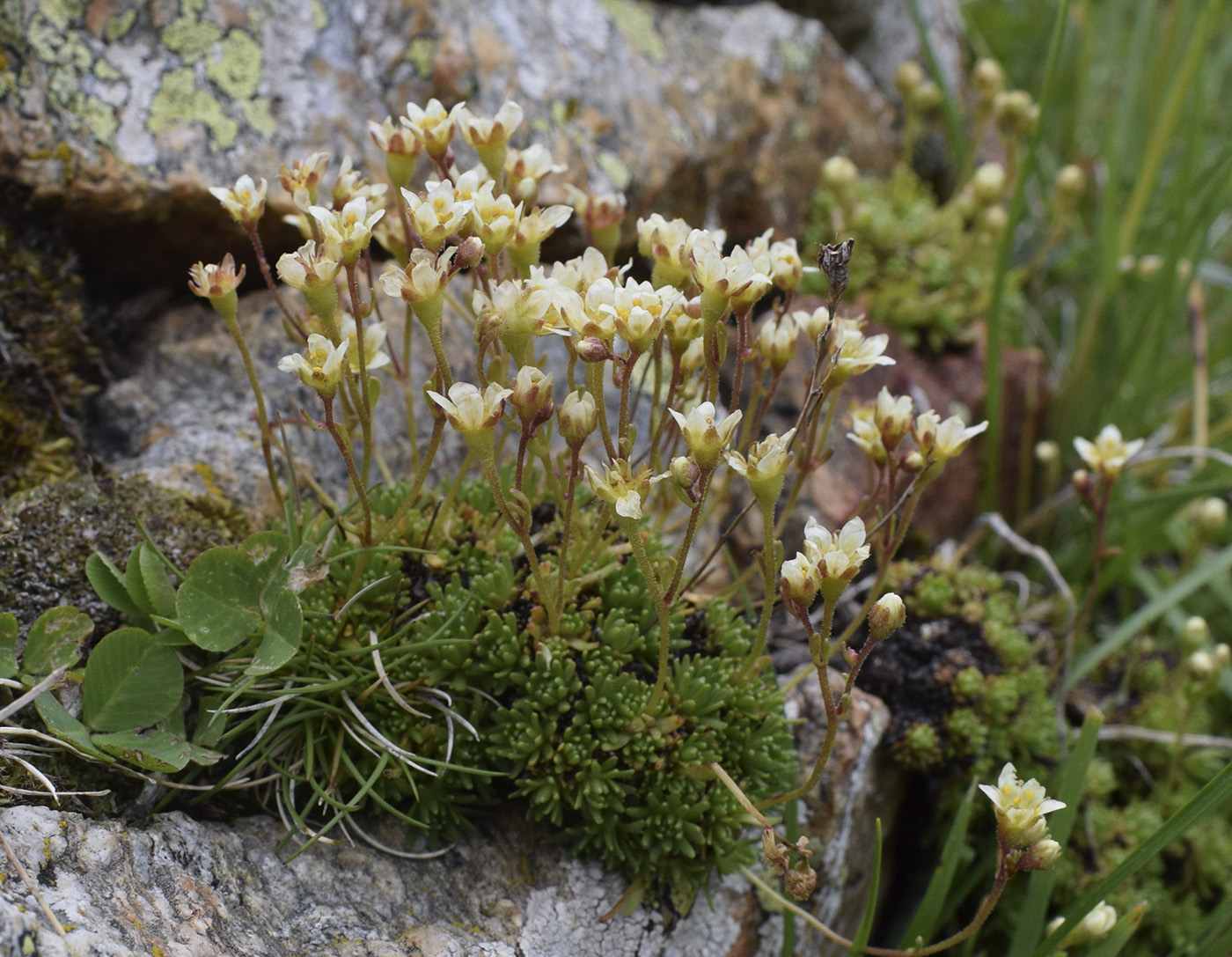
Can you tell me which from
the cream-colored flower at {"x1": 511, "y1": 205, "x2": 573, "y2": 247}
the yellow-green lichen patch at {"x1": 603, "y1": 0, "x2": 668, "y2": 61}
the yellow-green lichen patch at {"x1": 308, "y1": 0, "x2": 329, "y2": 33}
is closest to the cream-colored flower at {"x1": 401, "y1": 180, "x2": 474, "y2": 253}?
the cream-colored flower at {"x1": 511, "y1": 205, "x2": 573, "y2": 247}

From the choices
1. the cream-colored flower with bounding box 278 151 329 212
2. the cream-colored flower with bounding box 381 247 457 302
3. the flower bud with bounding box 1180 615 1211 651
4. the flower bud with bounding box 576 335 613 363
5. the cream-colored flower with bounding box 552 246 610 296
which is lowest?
the flower bud with bounding box 1180 615 1211 651

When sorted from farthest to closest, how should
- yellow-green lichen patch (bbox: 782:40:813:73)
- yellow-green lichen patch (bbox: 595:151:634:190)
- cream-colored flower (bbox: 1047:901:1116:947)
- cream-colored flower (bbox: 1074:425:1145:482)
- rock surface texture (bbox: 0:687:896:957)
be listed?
yellow-green lichen patch (bbox: 782:40:813:73) → yellow-green lichen patch (bbox: 595:151:634:190) → cream-colored flower (bbox: 1074:425:1145:482) → cream-colored flower (bbox: 1047:901:1116:947) → rock surface texture (bbox: 0:687:896:957)

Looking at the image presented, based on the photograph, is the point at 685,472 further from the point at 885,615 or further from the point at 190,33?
the point at 190,33

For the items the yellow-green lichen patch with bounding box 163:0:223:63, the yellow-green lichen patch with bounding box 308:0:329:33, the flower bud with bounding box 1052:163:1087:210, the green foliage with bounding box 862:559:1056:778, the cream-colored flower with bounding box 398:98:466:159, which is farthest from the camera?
the flower bud with bounding box 1052:163:1087:210

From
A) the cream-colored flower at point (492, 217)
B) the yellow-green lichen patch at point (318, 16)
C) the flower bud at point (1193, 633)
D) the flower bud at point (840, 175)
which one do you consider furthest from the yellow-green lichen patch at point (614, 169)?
the flower bud at point (1193, 633)

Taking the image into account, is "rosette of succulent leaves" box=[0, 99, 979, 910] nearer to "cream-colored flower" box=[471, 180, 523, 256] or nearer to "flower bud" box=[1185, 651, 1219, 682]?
"cream-colored flower" box=[471, 180, 523, 256]

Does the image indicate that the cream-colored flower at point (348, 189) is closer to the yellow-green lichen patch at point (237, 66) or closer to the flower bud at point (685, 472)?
the flower bud at point (685, 472)

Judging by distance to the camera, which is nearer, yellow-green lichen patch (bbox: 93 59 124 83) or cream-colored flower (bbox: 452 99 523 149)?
cream-colored flower (bbox: 452 99 523 149)

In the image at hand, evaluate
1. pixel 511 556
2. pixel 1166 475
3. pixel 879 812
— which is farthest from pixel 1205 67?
pixel 511 556
